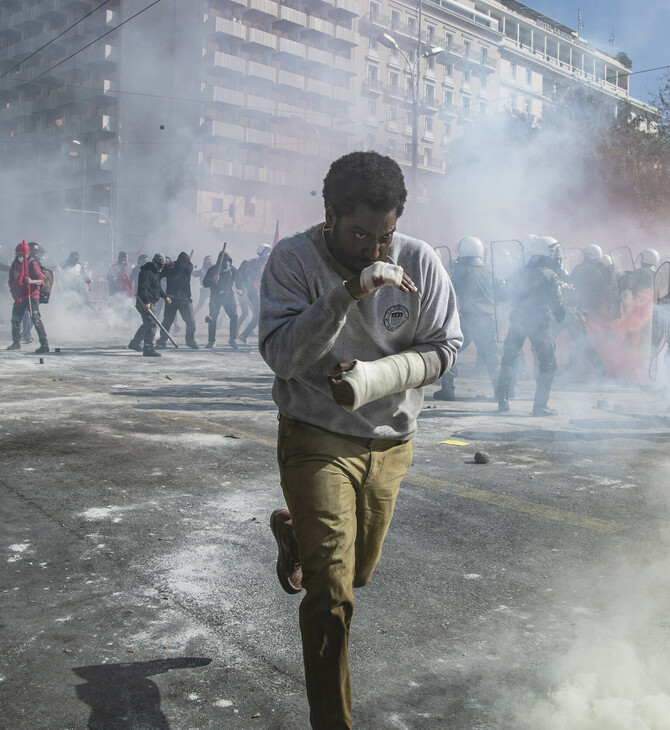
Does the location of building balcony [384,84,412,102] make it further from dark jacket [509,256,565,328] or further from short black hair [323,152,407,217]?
short black hair [323,152,407,217]

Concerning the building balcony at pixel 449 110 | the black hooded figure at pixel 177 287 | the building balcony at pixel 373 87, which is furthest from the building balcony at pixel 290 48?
the black hooded figure at pixel 177 287

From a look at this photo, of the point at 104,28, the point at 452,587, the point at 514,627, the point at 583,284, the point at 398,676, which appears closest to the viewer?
the point at 398,676

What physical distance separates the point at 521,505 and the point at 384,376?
8.17ft

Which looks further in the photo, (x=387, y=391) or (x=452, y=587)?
(x=452, y=587)

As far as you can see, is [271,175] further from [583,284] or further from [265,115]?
[583,284]

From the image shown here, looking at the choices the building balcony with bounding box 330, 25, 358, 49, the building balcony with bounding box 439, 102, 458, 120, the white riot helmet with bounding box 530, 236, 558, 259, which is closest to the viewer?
the white riot helmet with bounding box 530, 236, 558, 259

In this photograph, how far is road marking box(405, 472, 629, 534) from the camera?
367 cm

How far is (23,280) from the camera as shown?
36.0 feet

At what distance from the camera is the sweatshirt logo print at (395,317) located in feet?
6.32

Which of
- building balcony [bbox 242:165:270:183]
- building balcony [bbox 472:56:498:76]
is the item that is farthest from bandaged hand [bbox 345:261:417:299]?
building balcony [bbox 472:56:498:76]

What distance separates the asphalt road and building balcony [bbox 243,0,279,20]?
32.9 metres

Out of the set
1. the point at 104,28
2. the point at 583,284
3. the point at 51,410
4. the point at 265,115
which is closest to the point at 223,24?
the point at 265,115

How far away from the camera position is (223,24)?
1339 inches

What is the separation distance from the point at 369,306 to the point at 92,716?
1.27 meters
